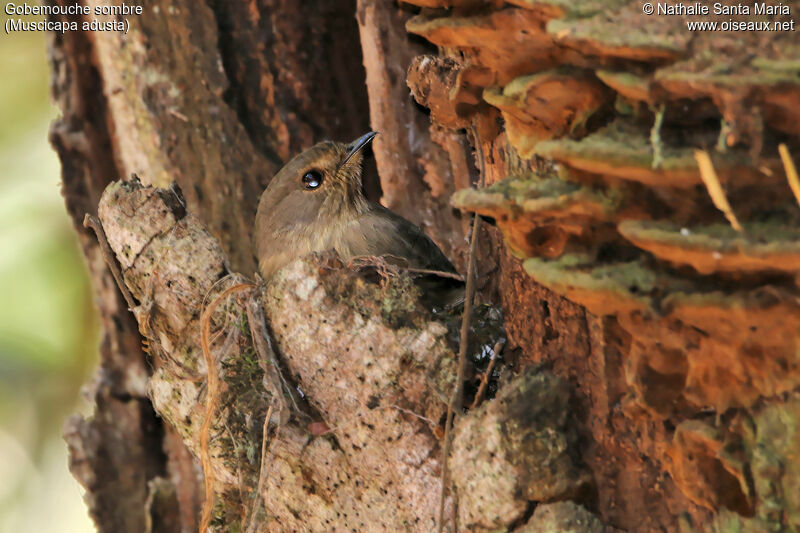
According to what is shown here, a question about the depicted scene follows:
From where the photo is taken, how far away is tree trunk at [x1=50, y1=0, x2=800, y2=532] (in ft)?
5.70

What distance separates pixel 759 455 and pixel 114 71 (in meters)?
3.35

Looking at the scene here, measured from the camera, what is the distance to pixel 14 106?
5.93m

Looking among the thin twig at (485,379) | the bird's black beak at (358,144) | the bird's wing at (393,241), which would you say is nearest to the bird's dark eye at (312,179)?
the bird's black beak at (358,144)

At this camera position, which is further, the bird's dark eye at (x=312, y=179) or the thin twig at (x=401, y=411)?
the bird's dark eye at (x=312, y=179)

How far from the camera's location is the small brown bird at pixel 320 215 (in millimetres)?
4121

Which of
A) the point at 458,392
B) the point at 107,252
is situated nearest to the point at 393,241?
the point at 107,252

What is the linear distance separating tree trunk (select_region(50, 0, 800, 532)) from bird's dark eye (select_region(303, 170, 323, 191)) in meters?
0.29

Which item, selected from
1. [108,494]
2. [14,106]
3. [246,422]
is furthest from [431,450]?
[14,106]

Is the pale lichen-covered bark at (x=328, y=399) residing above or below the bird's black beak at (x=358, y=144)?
below

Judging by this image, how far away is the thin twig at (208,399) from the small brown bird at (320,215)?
141 centimetres

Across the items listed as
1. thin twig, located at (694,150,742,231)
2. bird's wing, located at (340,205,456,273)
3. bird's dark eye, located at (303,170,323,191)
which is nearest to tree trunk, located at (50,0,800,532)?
thin twig, located at (694,150,742,231)

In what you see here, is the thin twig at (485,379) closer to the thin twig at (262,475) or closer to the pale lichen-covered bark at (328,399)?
the pale lichen-covered bark at (328,399)

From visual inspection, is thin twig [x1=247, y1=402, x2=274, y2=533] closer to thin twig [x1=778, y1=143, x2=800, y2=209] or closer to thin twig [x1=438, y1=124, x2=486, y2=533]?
thin twig [x1=438, y1=124, x2=486, y2=533]

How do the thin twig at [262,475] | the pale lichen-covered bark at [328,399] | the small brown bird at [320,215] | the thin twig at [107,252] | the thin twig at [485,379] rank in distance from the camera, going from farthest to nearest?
the small brown bird at [320,215], the thin twig at [107,252], the thin twig at [262,475], the thin twig at [485,379], the pale lichen-covered bark at [328,399]
